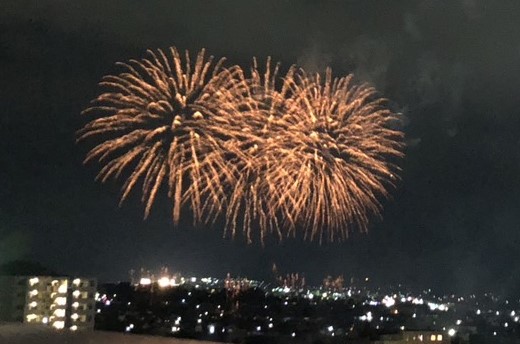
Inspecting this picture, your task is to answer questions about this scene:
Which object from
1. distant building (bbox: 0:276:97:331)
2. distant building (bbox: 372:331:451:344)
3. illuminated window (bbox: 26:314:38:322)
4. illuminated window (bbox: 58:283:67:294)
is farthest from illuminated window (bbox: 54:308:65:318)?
distant building (bbox: 372:331:451:344)

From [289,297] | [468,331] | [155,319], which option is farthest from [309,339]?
[289,297]

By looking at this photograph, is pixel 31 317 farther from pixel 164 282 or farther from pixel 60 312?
pixel 164 282

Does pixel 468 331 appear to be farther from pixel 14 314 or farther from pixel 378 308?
pixel 14 314

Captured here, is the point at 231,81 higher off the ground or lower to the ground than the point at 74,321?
higher

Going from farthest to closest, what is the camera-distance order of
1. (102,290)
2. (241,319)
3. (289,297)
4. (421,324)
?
(102,290) < (289,297) < (241,319) < (421,324)

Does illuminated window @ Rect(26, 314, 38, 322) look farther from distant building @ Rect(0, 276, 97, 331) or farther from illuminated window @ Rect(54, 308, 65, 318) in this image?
illuminated window @ Rect(54, 308, 65, 318)

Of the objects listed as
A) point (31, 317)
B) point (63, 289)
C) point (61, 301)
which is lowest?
point (31, 317)

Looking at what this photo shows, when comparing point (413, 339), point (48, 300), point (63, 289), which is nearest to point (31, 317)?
point (48, 300)

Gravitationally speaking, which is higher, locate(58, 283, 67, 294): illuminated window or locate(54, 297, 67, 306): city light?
locate(58, 283, 67, 294): illuminated window
